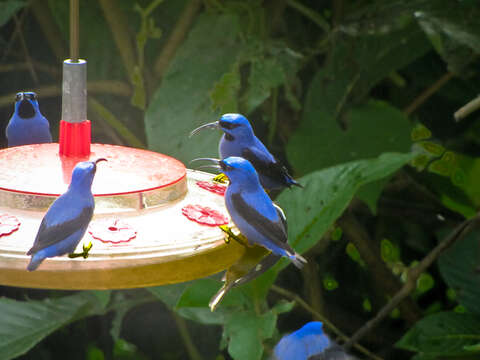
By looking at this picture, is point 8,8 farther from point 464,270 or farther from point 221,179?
point 464,270

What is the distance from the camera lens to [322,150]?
2.55 meters

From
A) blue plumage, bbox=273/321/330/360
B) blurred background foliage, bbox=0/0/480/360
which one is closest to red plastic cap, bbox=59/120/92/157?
blue plumage, bbox=273/321/330/360

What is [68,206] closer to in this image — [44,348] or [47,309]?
[47,309]

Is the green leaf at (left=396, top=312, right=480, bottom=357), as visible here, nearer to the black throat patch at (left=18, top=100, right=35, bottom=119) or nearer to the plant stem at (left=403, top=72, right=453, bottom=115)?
the plant stem at (left=403, top=72, right=453, bottom=115)

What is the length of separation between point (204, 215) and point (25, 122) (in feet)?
1.68

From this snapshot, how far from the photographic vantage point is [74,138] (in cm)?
113

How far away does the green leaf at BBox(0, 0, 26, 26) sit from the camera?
7.82 ft


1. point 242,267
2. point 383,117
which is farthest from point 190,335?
point 242,267

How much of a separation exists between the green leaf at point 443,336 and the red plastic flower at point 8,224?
5.51ft

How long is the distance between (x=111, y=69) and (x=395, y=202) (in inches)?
48.4

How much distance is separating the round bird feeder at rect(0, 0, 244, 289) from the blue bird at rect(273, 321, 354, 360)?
35 cm

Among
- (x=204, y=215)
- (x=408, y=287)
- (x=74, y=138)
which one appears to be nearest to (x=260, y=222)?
(x=204, y=215)

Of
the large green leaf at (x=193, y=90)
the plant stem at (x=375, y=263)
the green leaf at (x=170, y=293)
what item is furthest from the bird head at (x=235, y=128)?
the plant stem at (x=375, y=263)

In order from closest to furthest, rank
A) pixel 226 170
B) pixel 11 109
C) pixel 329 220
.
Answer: pixel 226 170, pixel 329 220, pixel 11 109
